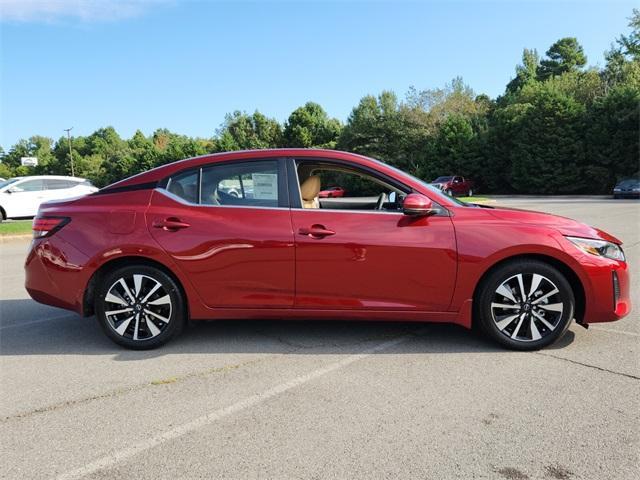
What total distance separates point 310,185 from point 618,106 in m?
38.5

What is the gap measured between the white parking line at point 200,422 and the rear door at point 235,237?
68 cm

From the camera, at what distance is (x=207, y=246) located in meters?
3.89

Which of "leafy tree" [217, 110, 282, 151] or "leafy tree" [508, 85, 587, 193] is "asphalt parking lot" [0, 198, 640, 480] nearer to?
"leafy tree" [508, 85, 587, 193]

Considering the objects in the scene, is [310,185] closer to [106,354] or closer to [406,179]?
[406,179]

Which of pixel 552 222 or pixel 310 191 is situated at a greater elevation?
pixel 310 191

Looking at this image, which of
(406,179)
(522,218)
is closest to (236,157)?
(406,179)

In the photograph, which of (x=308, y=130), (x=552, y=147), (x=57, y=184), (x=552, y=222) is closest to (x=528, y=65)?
(x=308, y=130)

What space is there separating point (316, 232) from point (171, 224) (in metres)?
1.21

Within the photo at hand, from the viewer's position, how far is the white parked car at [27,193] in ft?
53.5

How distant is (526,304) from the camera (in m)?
3.78

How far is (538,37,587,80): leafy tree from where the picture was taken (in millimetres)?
77688

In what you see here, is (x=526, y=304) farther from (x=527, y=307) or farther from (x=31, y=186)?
(x=31, y=186)

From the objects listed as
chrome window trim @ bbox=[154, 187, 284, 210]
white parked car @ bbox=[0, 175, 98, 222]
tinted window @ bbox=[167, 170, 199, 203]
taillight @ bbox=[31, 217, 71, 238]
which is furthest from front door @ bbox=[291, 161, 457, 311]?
white parked car @ bbox=[0, 175, 98, 222]

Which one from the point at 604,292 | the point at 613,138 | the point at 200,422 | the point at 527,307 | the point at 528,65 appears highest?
the point at 528,65
